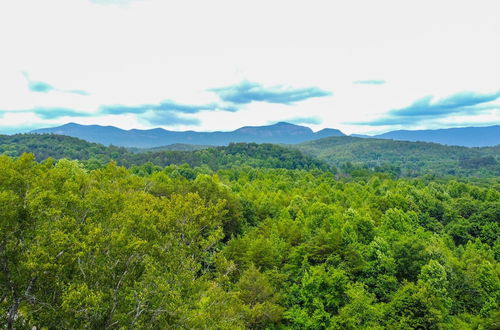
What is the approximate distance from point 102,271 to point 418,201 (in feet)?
226

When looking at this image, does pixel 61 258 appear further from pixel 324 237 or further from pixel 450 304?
pixel 450 304

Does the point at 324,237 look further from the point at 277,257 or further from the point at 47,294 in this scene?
the point at 47,294

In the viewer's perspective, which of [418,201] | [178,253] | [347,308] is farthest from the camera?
[418,201]

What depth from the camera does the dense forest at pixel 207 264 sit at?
1294cm

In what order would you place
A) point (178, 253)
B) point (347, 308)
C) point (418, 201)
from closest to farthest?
point (178, 253) → point (347, 308) → point (418, 201)

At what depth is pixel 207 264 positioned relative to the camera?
35.1 metres

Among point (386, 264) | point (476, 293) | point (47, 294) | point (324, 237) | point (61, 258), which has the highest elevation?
point (61, 258)

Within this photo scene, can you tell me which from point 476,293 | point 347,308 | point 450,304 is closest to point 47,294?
point 347,308

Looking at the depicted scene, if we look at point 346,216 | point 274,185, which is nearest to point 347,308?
point 346,216

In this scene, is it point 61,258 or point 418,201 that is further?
point 418,201

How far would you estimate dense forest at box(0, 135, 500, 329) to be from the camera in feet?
42.4

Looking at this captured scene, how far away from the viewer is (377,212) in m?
56.9

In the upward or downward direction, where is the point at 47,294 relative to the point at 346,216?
upward

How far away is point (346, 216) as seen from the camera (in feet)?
149
